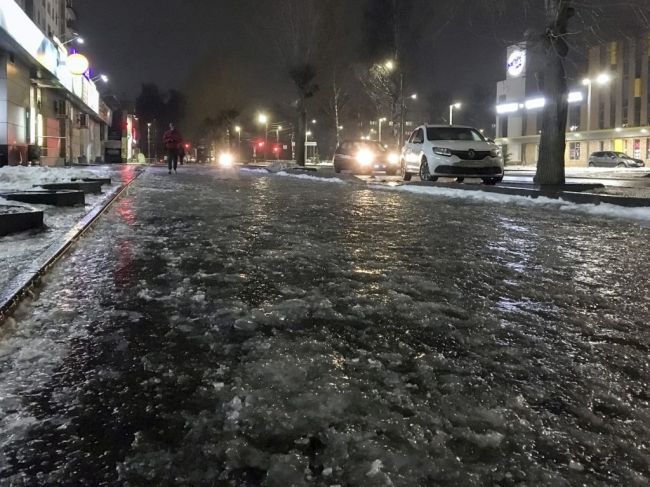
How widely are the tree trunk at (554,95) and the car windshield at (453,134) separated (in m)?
2.05

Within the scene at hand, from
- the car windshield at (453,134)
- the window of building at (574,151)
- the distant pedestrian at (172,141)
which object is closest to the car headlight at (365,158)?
the distant pedestrian at (172,141)

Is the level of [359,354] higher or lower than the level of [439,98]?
lower

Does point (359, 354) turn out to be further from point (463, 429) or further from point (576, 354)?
point (576, 354)

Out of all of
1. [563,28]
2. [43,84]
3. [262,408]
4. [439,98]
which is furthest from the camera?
[439,98]

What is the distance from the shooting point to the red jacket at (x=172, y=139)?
74.1ft

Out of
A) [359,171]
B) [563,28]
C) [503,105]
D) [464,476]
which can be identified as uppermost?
[503,105]

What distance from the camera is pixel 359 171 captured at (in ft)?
86.7

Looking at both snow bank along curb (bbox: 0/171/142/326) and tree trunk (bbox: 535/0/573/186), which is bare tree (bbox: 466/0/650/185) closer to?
tree trunk (bbox: 535/0/573/186)

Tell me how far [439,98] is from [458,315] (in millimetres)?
102515

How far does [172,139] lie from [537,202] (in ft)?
50.9

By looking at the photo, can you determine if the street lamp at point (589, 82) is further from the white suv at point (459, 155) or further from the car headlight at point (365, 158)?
the white suv at point (459, 155)

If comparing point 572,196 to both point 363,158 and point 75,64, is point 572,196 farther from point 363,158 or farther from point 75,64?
point 75,64

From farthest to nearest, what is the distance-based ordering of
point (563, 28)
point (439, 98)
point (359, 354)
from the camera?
point (439, 98)
point (563, 28)
point (359, 354)

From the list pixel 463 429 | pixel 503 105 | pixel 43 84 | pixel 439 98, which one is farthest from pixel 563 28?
pixel 439 98
